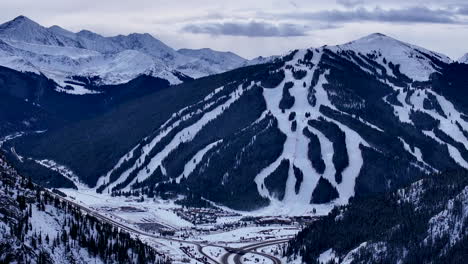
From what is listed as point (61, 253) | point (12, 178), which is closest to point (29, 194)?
point (12, 178)

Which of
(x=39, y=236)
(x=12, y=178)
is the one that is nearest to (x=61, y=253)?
(x=39, y=236)

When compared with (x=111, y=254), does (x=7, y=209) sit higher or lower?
higher

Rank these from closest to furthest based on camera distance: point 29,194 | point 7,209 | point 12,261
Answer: point 12,261, point 7,209, point 29,194

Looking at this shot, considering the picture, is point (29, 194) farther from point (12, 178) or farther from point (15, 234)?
point (15, 234)

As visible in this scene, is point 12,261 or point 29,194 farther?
point 29,194

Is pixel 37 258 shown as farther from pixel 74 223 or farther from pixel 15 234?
pixel 74 223

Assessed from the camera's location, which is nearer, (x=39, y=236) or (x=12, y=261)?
(x=12, y=261)

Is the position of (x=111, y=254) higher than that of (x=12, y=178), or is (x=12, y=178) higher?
(x=12, y=178)

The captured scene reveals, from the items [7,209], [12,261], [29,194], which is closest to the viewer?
[12,261]
